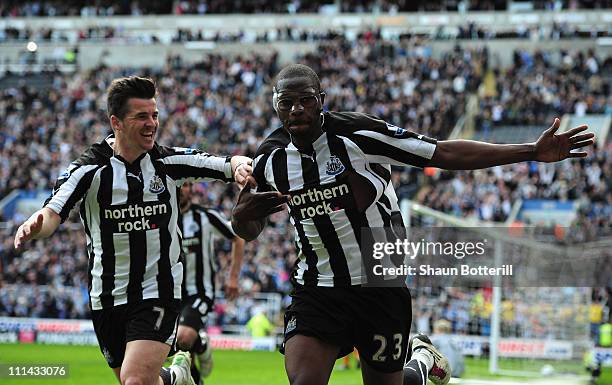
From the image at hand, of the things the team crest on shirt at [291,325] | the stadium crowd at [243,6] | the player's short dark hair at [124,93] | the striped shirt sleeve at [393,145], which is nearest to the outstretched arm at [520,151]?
the striped shirt sleeve at [393,145]

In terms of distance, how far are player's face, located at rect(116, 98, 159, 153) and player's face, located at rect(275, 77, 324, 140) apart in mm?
1191

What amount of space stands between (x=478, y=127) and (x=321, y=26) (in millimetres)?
13265

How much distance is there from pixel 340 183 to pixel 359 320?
903mm

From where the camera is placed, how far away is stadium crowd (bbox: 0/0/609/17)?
1764 inches

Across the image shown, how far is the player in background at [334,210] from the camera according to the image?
652 centimetres

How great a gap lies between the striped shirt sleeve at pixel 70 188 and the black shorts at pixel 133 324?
2.62ft

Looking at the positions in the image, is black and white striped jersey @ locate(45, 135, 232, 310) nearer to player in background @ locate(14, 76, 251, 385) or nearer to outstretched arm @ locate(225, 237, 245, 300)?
player in background @ locate(14, 76, 251, 385)

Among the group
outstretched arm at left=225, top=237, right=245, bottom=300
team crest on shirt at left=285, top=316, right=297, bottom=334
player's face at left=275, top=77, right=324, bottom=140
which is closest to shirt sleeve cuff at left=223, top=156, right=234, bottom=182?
player's face at left=275, top=77, right=324, bottom=140

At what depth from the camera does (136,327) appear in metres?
7.24

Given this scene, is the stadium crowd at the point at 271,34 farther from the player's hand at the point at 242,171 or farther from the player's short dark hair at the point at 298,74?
the player's short dark hair at the point at 298,74

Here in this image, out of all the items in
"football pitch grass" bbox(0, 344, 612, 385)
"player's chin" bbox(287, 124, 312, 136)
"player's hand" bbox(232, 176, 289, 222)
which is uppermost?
"player's chin" bbox(287, 124, 312, 136)

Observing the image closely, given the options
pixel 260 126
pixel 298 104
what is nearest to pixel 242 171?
pixel 298 104

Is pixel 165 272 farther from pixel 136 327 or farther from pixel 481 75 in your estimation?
pixel 481 75

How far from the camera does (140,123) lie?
731cm
